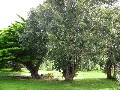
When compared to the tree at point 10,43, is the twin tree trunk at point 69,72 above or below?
below

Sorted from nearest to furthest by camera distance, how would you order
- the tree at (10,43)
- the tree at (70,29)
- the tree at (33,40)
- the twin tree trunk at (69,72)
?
the tree at (70,29) → the tree at (33,40) → the tree at (10,43) → the twin tree trunk at (69,72)

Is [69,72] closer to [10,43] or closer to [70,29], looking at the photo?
[70,29]

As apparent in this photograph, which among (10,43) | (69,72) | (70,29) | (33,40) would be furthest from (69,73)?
(10,43)

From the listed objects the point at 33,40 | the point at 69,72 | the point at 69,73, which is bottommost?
the point at 69,73

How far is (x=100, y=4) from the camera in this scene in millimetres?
31141

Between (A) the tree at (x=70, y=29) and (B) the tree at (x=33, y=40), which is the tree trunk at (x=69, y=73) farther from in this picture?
(B) the tree at (x=33, y=40)

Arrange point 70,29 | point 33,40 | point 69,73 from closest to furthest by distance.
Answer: point 70,29 < point 33,40 < point 69,73

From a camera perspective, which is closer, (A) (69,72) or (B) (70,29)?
(B) (70,29)

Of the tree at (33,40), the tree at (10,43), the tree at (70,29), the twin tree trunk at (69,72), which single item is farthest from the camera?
the twin tree trunk at (69,72)

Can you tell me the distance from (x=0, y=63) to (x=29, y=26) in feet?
17.2

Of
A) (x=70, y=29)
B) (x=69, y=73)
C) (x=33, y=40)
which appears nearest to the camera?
(x=70, y=29)

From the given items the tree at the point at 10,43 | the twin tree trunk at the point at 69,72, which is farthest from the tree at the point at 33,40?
the twin tree trunk at the point at 69,72

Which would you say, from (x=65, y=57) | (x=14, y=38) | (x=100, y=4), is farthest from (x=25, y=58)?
(x=100, y=4)

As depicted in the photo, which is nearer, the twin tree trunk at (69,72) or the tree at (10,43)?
the tree at (10,43)
